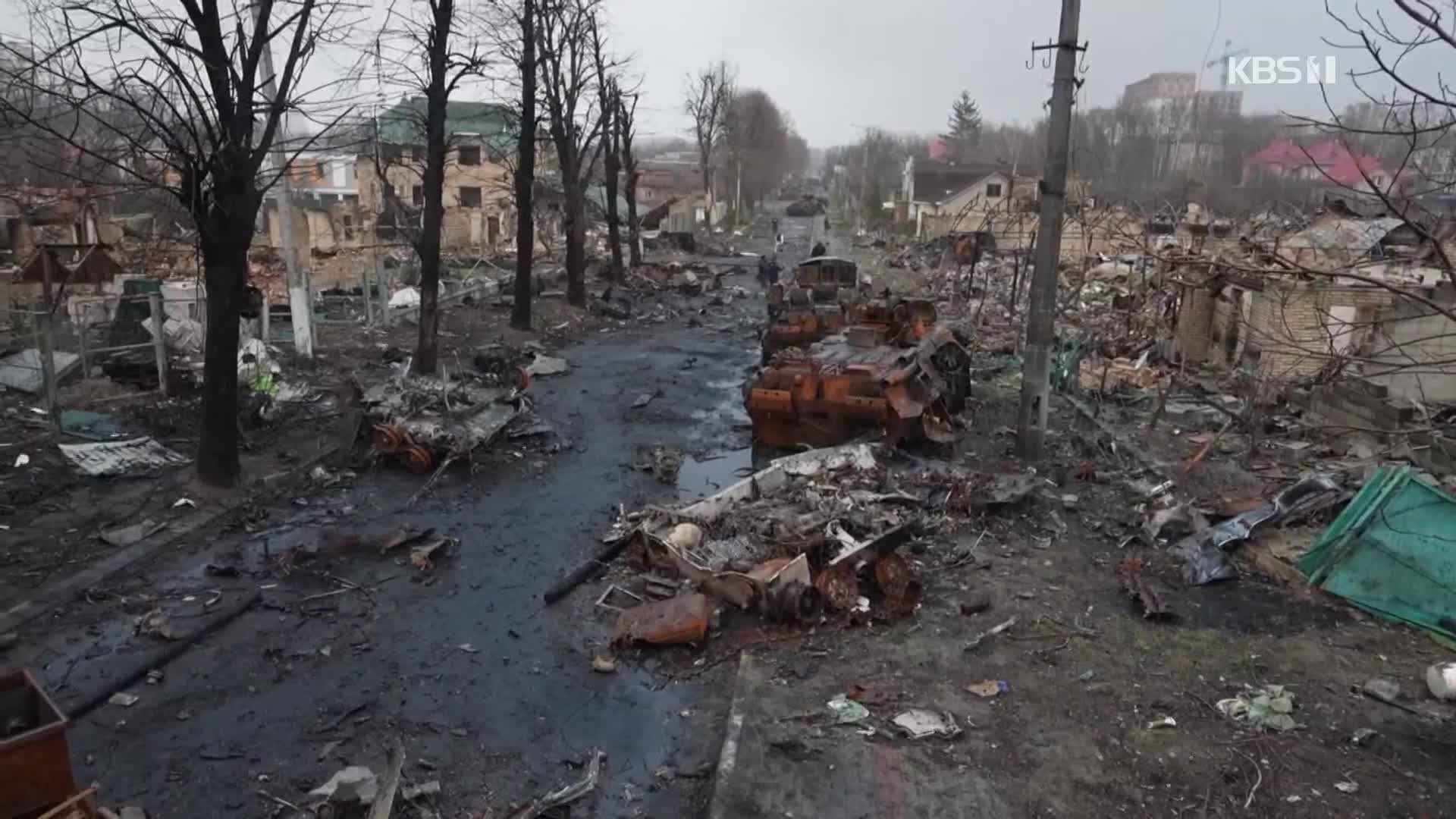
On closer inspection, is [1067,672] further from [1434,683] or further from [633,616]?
[633,616]

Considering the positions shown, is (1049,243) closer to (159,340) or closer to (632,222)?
(159,340)

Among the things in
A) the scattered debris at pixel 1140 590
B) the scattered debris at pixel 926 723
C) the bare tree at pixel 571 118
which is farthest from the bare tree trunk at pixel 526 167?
the scattered debris at pixel 926 723

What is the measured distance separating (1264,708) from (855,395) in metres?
6.44

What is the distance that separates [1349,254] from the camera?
15.7 metres

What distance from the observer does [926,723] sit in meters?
5.69

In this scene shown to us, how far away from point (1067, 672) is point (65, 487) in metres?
9.63

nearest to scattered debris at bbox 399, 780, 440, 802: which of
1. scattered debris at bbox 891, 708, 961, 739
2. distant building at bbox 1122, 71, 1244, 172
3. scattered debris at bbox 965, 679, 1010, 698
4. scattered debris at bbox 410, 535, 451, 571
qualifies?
scattered debris at bbox 891, 708, 961, 739

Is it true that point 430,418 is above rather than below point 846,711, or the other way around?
above

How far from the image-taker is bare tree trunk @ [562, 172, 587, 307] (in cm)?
2425

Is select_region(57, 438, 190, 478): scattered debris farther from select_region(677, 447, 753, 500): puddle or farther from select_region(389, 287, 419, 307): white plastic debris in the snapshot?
select_region(389, 287, 419, 307): white plastic debris

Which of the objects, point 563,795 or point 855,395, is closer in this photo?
point 563,795

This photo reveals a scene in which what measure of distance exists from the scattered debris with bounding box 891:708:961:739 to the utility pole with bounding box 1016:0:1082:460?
619cm

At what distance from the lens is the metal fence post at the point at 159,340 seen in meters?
11.9

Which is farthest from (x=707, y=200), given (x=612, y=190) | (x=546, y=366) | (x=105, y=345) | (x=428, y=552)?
(x=428, y=552)
